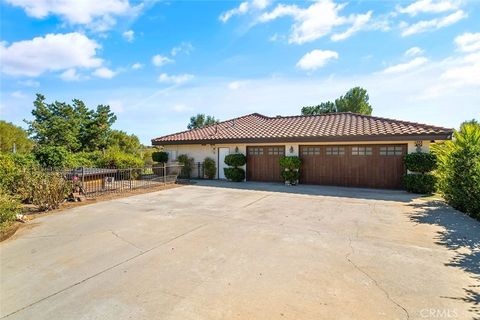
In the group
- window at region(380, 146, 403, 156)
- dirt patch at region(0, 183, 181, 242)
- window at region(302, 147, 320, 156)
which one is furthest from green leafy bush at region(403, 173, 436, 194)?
dirt patch at region(0, 183, 181, 242)

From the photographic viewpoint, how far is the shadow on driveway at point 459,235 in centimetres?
350

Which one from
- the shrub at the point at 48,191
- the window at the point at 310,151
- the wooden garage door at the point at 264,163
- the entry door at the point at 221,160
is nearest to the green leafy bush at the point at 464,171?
the window at the point at 310,151

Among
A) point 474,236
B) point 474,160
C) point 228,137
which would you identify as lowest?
point 474,236

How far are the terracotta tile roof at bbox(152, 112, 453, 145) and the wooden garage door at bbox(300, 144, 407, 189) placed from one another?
0.79 metres

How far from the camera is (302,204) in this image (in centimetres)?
900

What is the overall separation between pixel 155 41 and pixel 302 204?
9.40 m

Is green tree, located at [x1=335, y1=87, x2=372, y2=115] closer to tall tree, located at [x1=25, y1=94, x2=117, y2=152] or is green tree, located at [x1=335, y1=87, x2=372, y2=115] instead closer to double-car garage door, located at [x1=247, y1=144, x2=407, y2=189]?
double-car garage door, located at [x1=247, y1=144, x2=407, y2=189]

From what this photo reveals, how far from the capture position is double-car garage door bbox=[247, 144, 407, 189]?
39.4 ft

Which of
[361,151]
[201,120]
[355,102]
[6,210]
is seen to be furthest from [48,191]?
[201,120]

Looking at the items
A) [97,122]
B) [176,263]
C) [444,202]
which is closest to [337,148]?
[444,202]

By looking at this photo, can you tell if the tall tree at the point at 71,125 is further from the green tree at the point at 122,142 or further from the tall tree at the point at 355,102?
the tall tree at the point at 355,102

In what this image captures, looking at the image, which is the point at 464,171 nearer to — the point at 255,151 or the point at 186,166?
the point at 255,151

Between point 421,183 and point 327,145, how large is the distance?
4.38m

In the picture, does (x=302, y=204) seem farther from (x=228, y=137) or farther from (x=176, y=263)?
(x=228, y=137)
